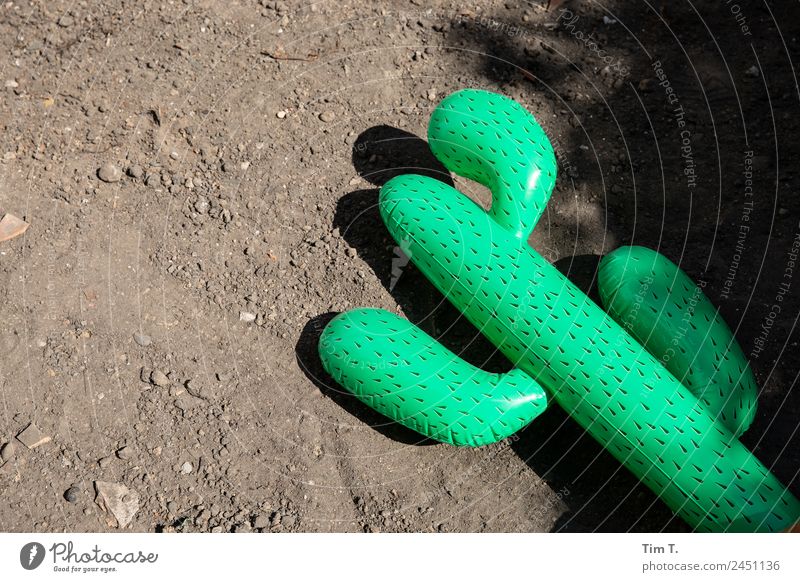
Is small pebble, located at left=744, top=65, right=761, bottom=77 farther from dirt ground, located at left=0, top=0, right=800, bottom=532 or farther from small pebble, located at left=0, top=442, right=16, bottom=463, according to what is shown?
small pebble, located at left=0, top=442, right=16, bottom=463

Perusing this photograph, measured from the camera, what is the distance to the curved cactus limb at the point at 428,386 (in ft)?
9.23

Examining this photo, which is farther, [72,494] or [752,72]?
[752,72]

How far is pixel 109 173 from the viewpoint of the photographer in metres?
3.57

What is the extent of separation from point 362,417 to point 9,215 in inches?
61.6

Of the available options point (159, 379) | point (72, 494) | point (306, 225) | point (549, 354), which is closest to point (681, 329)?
point (549, 354)

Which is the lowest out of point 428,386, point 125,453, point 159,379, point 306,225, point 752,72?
point 125,453

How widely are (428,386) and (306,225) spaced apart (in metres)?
1.01

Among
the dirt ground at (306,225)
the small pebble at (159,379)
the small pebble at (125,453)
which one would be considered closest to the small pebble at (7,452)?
the dirt ground at (306,225)

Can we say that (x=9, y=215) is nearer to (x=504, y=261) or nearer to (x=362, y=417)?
(x=362, y=417)

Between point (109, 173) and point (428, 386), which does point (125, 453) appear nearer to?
point (428, 386)
